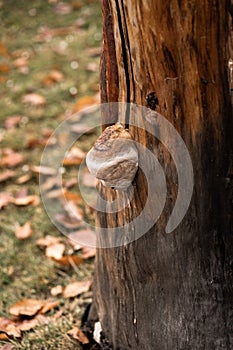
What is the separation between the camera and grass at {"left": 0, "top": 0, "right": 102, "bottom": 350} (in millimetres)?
2768

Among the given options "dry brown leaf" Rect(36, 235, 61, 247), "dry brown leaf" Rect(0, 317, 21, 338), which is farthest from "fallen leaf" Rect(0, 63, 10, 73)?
"dry brown leaf" Rect(0, 317, 21, 338)

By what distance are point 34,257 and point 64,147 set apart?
985 millimetres

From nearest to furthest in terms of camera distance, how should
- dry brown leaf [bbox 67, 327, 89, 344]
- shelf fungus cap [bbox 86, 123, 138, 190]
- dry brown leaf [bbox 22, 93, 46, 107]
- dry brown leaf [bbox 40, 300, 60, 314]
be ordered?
1. shelf fungus cap [bbox 86, 123, 138, 190]
2. dry brown leaf [bbox 67, 327, 89, 344]
3. dry brown leaf [bbox 40, 300, 60, 314]
4. dry brown leaf [bbox 22, 93, 46, 107]

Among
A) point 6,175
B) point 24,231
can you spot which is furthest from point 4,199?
point 24,231

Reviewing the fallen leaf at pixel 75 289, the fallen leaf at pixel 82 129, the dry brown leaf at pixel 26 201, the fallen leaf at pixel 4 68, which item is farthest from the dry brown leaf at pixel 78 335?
the fallen leaf at pixel 4 68

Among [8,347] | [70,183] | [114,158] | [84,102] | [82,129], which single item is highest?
[114,158]

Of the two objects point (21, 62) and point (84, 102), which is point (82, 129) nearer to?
point (84, 102)

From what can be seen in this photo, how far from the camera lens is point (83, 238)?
10.2ft

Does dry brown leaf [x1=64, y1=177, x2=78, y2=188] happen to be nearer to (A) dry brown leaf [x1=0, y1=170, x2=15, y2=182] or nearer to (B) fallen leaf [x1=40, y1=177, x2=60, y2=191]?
(B) fallen leaf [x1=40, y1=177, x2=60, y2=191]

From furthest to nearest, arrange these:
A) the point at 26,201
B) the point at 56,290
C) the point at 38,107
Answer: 1. the point at 38,107
2. the point at 26,201
3. the point at 56,290

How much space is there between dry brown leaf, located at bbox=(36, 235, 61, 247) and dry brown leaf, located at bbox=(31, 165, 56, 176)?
0.59 metres

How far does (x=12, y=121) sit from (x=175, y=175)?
2581 millimetres

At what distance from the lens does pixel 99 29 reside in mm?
5246

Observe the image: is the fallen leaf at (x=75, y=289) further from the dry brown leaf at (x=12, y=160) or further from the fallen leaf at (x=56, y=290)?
the dry brown leaf at (x=12, y=160)
